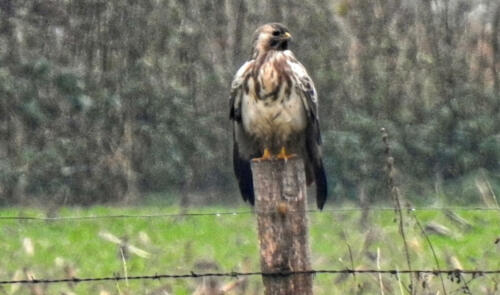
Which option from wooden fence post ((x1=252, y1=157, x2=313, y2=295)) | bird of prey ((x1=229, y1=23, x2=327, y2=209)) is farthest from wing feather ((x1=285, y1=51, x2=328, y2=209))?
wooden fence post ((x1=252, y1=157, x2=313, y2=295))

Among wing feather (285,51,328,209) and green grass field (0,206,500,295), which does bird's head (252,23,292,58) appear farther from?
green grass field (0,206,500,295)

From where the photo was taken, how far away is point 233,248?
43.8ft

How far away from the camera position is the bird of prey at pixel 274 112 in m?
10.1

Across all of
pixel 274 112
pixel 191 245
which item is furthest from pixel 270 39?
pixel 191 245

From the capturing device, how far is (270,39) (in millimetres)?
10547

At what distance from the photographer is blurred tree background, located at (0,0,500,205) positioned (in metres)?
16.3

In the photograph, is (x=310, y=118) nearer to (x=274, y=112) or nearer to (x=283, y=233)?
(x=274, y=112)

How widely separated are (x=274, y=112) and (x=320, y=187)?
0.60m

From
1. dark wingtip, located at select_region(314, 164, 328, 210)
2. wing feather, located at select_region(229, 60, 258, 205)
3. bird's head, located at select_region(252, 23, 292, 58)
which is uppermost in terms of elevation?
bird's head, located at select_region(252, 23, 292, 58)

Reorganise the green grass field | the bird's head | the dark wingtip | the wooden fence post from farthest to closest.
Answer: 1. the green grass field
2. the bird's head
3. the dark wingtip
4. the wooden fence post

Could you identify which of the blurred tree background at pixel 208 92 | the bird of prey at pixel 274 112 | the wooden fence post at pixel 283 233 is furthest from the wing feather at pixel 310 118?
the blurred tree background at pixel 208 92

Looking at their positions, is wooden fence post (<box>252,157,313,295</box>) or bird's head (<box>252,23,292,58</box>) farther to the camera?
bird's head (<box>252,23,292,58</box>)

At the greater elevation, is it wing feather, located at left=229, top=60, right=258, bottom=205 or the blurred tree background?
wing feather, located at left=229, top=60, right=258, bottom=205

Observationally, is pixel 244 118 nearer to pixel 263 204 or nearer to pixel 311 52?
pixel 263 204
